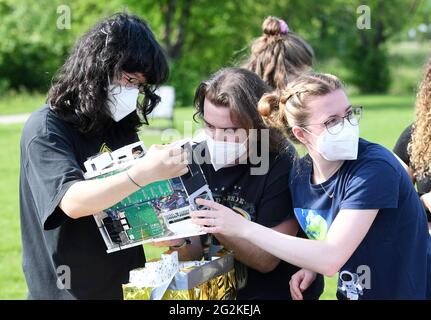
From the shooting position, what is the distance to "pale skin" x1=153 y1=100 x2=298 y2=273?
285 centimetres

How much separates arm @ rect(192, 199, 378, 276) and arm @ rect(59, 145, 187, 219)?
11.3 inches

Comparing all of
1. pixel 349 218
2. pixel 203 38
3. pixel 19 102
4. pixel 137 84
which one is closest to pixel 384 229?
pixel 349 218

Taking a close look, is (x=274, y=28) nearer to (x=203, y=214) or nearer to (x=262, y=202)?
(x=262, y=202)

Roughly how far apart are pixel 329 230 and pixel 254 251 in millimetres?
421

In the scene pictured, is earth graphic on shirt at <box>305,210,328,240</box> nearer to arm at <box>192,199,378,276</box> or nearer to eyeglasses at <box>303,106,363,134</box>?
arm at <box>192,199,378,276</box>

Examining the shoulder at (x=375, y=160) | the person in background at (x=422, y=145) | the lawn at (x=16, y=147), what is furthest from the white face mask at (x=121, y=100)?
the lawn at (x=16, y=147)

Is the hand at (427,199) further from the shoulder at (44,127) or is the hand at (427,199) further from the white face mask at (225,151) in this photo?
the shoulder at (44,127)

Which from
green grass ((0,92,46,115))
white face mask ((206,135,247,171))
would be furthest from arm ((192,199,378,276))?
green grass ((0,92,46,115))

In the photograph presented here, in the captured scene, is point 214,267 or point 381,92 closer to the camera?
point 214,267
